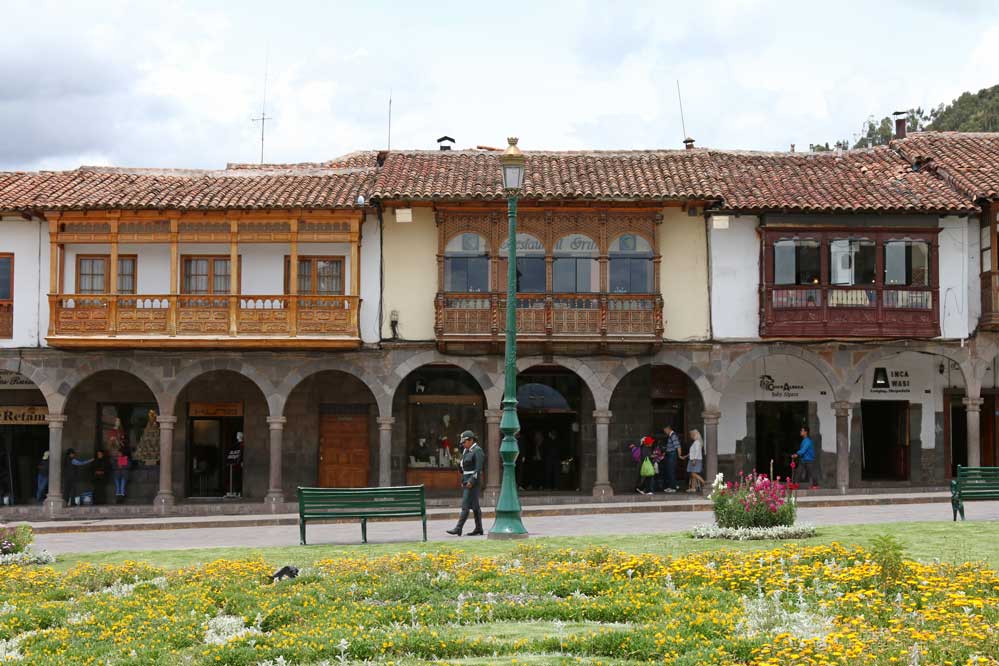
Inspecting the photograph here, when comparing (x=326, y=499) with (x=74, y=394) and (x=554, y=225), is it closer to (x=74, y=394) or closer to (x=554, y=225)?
(x=554, y=225)

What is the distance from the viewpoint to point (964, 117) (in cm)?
6638

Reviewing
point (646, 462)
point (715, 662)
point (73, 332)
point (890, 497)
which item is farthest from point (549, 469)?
point (715, 662)

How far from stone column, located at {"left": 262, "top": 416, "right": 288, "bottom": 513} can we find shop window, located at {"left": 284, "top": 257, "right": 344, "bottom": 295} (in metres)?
3.02

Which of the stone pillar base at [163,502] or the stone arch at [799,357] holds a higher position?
the stone arch at [799,357]

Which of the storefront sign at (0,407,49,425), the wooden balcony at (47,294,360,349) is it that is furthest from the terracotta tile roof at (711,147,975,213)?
the storefront sign at (0,407,49,425)

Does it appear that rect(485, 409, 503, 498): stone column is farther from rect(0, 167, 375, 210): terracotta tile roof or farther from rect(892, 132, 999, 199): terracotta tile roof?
rect(892, 132, 999, 199): terracotta tile roof

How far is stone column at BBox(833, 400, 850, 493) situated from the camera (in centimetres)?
2849

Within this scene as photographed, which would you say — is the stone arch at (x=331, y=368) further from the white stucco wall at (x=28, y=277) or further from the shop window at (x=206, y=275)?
the white stucco wall at (x=28, y=277)

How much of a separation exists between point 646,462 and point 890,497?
582cm

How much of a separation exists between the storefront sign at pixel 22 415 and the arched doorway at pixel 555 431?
11.4m

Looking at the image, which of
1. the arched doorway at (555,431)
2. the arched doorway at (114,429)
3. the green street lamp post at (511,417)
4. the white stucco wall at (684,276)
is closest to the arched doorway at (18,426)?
the arched doorway at (114,429)

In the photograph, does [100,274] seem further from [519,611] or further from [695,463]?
[519,611]

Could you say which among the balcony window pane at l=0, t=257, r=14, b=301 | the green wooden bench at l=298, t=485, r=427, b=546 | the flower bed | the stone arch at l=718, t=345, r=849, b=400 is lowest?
the flower bed

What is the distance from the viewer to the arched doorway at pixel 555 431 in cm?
3038
